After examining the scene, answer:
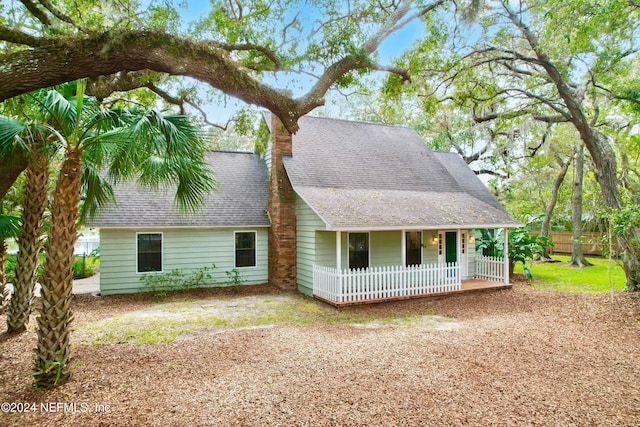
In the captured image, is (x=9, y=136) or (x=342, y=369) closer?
(x=9, y=136)

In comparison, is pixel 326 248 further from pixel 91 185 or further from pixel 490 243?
pixel 490 243

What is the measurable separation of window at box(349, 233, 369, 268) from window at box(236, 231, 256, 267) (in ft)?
11.7

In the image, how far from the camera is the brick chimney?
1259 cm

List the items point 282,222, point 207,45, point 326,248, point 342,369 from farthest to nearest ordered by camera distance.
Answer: point 282,222
point 326,248
point 342,369
point 207,45

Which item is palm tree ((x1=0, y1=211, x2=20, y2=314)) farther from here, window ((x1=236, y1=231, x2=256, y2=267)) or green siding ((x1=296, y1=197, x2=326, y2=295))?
green siding ((x1=296, y1=197, x2=326, y2=295))

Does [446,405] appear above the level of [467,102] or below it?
below

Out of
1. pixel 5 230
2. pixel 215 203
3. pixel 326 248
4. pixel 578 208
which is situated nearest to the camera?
pixel 5 230

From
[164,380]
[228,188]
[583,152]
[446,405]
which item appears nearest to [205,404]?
[164,380]

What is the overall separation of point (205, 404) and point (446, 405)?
2.88m

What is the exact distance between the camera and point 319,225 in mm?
11141

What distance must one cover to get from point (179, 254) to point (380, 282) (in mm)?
6643

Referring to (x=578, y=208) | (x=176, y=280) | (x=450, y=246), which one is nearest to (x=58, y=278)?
(x=176, y=280)

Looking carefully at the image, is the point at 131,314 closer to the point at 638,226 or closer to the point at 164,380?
the point at 164,380

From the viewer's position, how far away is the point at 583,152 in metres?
18.4
